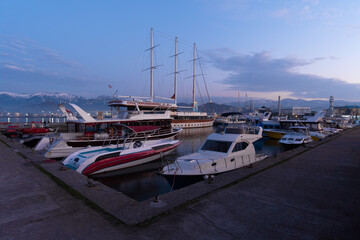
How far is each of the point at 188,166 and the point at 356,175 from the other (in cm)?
782

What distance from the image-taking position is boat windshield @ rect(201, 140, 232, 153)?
490 inches

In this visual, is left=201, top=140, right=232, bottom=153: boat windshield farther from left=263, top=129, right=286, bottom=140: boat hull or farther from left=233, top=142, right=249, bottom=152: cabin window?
left=263, top=129, right=286, bottom=140: boat hull

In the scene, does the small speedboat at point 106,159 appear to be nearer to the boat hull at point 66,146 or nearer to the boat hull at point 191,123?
the boat hull at point 66,146

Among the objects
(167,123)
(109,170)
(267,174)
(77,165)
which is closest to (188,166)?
(267,174)

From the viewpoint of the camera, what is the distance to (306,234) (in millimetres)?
4516

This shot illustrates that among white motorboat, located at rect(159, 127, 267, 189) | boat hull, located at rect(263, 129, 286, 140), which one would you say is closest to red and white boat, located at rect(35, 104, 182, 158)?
white motorboat, located at rect(159, 127, 267, 189)

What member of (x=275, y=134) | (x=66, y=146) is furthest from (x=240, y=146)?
(x=275, y=134)

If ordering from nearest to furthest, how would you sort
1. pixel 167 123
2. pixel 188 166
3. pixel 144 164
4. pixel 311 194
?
pixel 311 194 → pixel 188 166 → pixel 144 164 → pixel 167 123

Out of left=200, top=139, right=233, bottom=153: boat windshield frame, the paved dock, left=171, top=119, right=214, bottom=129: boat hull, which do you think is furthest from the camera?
left=171, top=119, right=214, bottom=129: boat hull

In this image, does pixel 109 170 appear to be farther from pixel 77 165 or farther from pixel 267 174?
pixel 267 174

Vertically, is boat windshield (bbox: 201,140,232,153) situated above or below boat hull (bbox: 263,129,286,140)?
above

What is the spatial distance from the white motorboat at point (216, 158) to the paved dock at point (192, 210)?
225cm

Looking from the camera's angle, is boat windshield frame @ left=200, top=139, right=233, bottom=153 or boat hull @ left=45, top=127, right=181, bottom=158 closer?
boat windshield frame @ left=200, top=139, right=233, bottom=153

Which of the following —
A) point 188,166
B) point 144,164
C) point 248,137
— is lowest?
point 144,164
